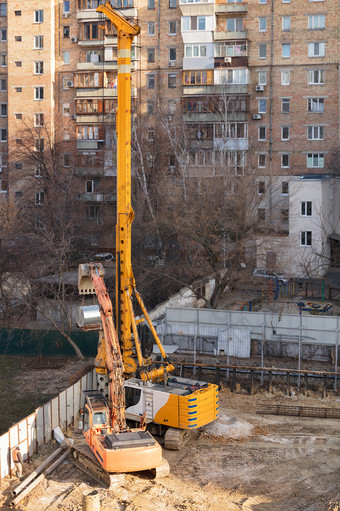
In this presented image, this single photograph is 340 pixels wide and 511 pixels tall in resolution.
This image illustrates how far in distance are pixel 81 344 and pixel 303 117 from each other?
98.3 ft

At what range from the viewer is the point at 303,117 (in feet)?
168

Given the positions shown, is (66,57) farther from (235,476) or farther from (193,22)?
(235,476)

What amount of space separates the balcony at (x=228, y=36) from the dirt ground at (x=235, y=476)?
3682 centimetres

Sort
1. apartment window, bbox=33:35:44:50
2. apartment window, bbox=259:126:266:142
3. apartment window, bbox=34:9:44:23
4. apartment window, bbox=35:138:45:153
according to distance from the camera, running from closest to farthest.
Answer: apartment window, bbox=259:126:266:142, apartment window, bbox=35:138:45:153, apartment window, bbox=34:9:44:23, apartment window, bbox=33:35:44:50

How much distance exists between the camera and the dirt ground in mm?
15188

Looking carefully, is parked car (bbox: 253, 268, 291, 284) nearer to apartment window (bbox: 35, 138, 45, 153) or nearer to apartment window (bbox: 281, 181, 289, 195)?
apartment window (bbox: 281, 181, 289, 195)

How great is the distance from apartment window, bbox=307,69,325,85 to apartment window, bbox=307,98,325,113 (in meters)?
1.27

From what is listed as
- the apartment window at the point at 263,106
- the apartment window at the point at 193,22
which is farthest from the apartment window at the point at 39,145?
the apartment window at the point at 263,106

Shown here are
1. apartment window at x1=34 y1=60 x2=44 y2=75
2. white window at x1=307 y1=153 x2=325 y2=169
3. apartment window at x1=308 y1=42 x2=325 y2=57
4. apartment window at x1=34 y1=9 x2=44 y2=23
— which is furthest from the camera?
apartment window at x1=34 y1=60 x2=44 y2=75

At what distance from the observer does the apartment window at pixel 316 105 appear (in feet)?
167

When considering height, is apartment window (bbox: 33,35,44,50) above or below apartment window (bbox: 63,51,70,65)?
above

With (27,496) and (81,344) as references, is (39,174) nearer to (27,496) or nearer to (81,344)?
(81,344)

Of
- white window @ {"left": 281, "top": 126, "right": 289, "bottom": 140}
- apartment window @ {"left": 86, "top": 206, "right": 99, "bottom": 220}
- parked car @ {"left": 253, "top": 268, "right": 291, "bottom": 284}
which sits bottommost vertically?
parked car @ {"left": 253, "top": 268, "right": 291, "bottom": 284}

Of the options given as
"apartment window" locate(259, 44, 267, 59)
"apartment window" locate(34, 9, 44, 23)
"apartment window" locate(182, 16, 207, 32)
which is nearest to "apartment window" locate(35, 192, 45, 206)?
"apartment window" locate(34, 9, 44, 23)
